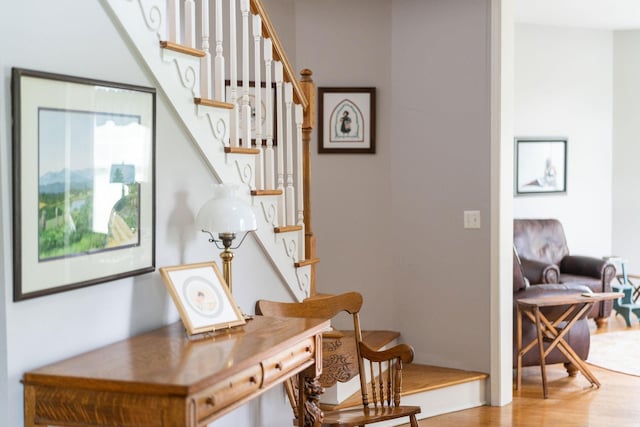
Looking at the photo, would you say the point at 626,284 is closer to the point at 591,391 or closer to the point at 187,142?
the point at 591,391

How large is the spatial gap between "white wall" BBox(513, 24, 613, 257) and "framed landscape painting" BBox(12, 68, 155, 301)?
19.5 feet

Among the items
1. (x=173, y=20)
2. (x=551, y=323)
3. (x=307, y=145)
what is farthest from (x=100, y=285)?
(x=551, y=323)

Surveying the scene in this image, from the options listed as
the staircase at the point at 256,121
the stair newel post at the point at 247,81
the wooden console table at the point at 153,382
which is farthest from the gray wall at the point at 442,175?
the wooden console table at the point at 153,382

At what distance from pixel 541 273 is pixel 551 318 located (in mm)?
1807

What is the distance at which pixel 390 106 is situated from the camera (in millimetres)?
5406

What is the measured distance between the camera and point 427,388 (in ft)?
15.6

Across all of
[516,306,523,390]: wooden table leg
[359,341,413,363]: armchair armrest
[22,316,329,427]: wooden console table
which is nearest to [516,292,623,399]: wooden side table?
[516,306,523,390]: wooden table leg

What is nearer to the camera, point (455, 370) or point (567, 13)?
point (455, 370)

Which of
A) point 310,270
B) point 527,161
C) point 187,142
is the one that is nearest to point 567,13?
point 527,161

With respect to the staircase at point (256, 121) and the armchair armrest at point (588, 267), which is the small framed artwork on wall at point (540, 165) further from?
the staircase at point (256, 121)

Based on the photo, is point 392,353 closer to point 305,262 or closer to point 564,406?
point 305,262

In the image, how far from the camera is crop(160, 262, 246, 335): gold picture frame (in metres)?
2.72

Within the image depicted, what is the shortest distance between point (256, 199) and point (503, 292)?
6.89 feet

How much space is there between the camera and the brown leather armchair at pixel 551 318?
5.50 m
